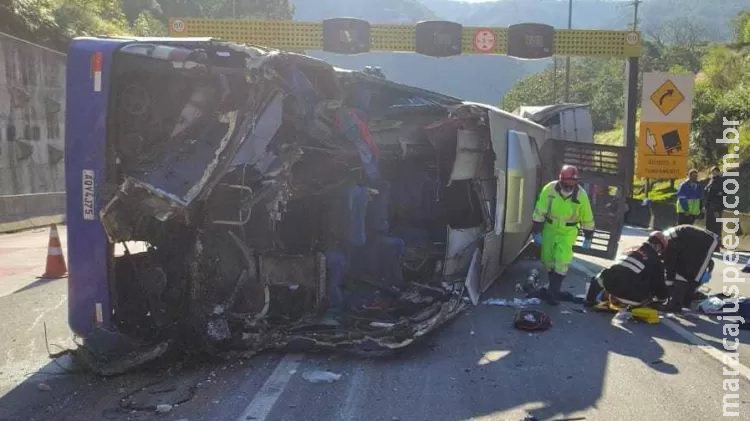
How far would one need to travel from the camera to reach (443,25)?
56.7ft

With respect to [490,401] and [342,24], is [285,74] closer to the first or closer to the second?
[490,401]

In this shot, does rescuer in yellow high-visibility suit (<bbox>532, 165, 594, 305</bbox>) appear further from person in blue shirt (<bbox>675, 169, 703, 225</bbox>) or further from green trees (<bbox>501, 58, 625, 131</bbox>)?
green trees (<bbox>501, 58, 625, 131</bbox>)

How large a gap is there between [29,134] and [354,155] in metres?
15.2

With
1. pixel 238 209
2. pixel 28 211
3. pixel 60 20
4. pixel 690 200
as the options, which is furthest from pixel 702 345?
pixel 60 20

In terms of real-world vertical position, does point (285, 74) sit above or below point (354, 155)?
above

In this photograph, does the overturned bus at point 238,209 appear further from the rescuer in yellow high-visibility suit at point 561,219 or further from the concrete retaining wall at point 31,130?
the concrete retaining wall at point 31,130

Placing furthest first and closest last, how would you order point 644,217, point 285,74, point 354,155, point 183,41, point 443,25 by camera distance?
point 443,25
point 644,217
point 354,155
point 285,74
point 183,41

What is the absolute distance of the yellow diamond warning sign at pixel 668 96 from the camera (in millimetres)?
15477

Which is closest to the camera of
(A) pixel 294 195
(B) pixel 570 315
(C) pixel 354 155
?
(A) pixel 294 195

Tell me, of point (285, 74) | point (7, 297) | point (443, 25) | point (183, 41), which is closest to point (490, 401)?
point (285, 74)

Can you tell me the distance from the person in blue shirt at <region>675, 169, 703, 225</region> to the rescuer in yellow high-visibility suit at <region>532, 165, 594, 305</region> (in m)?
6.11

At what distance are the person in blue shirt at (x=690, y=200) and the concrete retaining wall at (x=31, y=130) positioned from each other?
13.6m

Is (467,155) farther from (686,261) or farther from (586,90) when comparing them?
(586,90)

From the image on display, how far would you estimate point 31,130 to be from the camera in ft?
60.0
